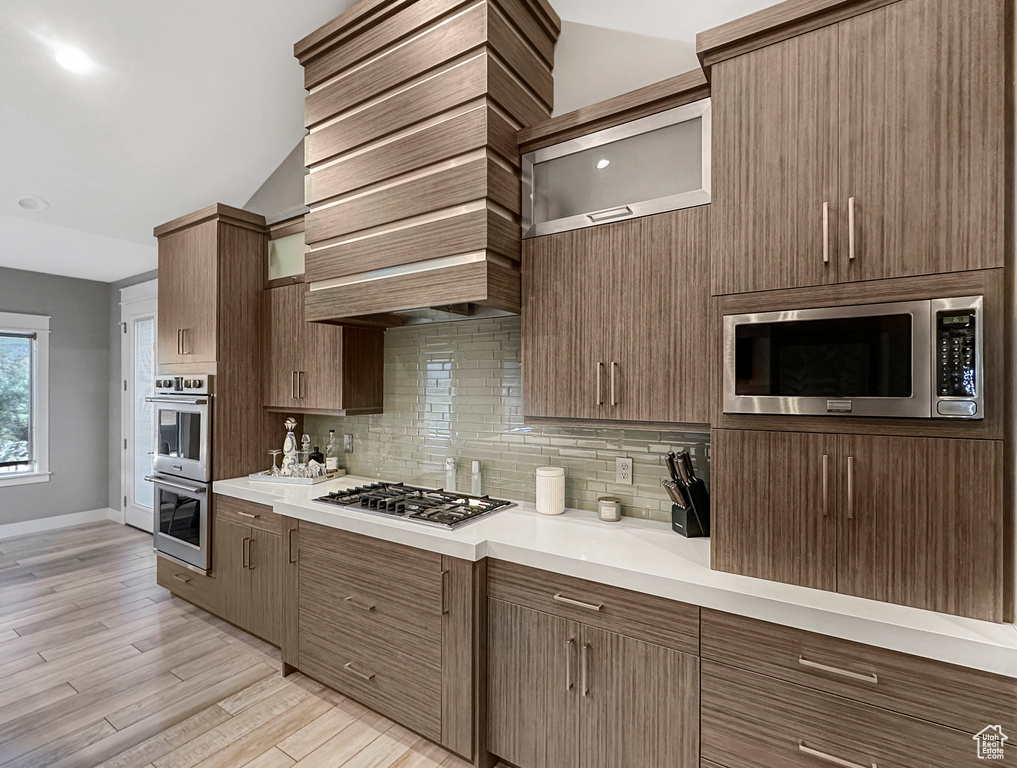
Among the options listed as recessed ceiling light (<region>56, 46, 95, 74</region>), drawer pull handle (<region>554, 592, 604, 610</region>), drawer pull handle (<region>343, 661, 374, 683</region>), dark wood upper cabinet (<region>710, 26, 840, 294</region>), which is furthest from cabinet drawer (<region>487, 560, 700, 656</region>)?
recessed ceiling light (<region>56, 46, 95, 74</region>)

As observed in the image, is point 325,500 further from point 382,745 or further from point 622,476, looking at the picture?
point 622,476

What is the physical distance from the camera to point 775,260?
1.45m

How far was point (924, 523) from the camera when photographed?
126cm

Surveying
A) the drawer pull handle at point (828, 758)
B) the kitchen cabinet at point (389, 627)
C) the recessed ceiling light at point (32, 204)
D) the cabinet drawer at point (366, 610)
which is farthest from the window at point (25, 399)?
the drawer pull handle at point (828, 758)

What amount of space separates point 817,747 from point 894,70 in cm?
175

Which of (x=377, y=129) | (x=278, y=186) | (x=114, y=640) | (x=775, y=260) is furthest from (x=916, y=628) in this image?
(x=278, y=186)

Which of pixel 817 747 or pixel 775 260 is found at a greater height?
pixel 775 260

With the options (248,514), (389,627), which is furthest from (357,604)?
(248,514)

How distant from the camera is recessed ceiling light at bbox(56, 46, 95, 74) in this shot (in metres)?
2.73

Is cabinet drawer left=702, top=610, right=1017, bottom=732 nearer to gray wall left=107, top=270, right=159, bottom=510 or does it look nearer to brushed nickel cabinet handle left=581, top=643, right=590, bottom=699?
brushed nickel cabinet handle left=581, top=643, right=590, bottom=699

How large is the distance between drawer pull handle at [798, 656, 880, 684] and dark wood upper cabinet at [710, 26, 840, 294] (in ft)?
3.28

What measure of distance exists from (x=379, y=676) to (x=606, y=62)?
287cm

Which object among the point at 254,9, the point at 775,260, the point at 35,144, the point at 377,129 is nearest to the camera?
the point at 775,260

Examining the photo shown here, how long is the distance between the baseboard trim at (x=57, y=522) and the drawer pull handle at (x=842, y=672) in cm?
649
